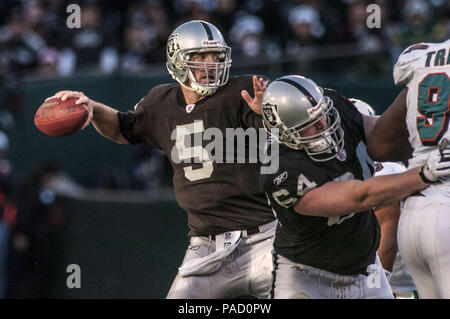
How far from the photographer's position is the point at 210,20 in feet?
35.9

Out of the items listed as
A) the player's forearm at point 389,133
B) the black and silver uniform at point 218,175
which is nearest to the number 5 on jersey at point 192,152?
the black and silver uniform at point 218,175

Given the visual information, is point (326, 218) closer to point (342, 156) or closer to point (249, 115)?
point (342, 156)

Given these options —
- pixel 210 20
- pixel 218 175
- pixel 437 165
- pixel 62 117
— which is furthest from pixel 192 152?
pixel 210 20

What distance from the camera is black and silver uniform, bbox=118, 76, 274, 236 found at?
5.30 meters

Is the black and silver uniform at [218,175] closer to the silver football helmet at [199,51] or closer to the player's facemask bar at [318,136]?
the silver football helmet at [199,51]

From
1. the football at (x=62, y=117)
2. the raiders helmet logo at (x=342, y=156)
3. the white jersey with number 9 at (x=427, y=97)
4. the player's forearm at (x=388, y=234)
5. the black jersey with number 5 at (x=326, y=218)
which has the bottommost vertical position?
the player's forearm at (x=388, y=234)

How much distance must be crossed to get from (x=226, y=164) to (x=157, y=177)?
4.43 metres

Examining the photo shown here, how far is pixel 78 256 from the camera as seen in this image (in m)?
7.96

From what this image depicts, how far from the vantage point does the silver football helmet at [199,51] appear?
214 inches

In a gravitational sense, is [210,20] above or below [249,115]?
above

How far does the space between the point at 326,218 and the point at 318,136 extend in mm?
445

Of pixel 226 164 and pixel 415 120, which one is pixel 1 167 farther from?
pixel 415 120

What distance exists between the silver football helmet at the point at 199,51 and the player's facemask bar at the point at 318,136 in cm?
98
